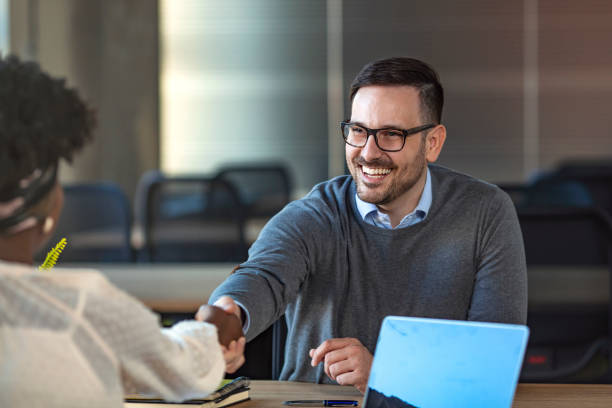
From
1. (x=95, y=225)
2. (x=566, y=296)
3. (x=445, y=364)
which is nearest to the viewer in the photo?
(x=445, y=364)

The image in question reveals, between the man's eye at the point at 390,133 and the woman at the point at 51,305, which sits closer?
the woman at the point at 51,305

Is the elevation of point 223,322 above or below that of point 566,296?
above

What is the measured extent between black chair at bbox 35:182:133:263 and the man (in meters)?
1.94

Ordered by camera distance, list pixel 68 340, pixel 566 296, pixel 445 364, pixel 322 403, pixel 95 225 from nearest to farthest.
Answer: pixel 68 340 → pixel 445 364 → pixel 322 403 → pixel 566 296 → pixel 95 225

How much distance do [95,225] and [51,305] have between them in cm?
361

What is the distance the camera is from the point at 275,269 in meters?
1.60

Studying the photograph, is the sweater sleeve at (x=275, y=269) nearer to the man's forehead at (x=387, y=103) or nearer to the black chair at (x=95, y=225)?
the man's forehead at (x=387, y=103)

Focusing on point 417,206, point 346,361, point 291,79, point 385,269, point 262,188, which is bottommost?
point 262,188

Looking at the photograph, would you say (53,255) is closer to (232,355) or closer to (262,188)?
(232,355)

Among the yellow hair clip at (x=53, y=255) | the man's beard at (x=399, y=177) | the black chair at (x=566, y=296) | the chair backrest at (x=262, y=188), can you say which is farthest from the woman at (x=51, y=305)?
the chair backrest at (x=262, y=188)

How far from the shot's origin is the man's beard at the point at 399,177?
1710 mm

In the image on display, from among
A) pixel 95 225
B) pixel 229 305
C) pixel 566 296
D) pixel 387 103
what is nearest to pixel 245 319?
pixel 229 305

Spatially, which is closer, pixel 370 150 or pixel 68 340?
pixel 68 340

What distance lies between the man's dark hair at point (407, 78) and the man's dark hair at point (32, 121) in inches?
35.6
